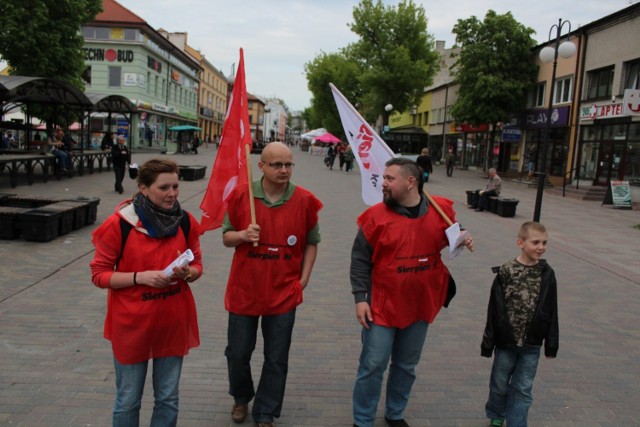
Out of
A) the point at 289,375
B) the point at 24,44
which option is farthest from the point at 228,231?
the point at 24,44

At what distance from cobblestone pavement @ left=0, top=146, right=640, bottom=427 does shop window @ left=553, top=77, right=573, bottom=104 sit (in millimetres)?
19357

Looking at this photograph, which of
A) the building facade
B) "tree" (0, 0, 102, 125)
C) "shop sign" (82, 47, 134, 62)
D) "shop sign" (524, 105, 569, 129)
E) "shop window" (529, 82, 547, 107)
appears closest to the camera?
"tree" (0, 0, 102, 125)

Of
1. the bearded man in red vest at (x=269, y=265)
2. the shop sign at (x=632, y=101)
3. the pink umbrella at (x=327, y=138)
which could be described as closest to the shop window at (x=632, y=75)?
the shop sign at (x=632, y=101)

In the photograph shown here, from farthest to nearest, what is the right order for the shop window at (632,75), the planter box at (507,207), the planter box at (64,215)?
the shop window at (632,75), the planter box at (507,207), the planter box at (64,215)

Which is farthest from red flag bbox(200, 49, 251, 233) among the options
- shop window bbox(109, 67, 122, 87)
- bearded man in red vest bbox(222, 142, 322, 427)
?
shop window bbox(109, 67, 122, 87)

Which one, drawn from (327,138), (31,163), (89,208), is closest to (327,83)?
(327,138)

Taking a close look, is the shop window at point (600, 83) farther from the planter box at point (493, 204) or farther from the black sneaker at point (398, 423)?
the black sneaker at point (398, 423)

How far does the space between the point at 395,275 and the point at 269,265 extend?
756 millimetres

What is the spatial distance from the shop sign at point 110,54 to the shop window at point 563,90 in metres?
29.5

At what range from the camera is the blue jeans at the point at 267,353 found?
339cm

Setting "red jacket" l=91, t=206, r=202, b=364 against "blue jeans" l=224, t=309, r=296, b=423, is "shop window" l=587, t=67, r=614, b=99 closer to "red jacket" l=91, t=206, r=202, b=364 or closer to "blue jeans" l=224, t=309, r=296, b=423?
"blue jeans" l=224, t=309, r=296, b=423

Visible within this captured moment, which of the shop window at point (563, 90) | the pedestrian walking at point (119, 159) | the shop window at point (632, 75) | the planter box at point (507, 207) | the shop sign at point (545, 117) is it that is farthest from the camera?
the shop window at point (563, 90)

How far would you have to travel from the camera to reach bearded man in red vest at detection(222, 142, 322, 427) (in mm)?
3277

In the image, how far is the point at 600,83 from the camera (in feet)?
79.1
